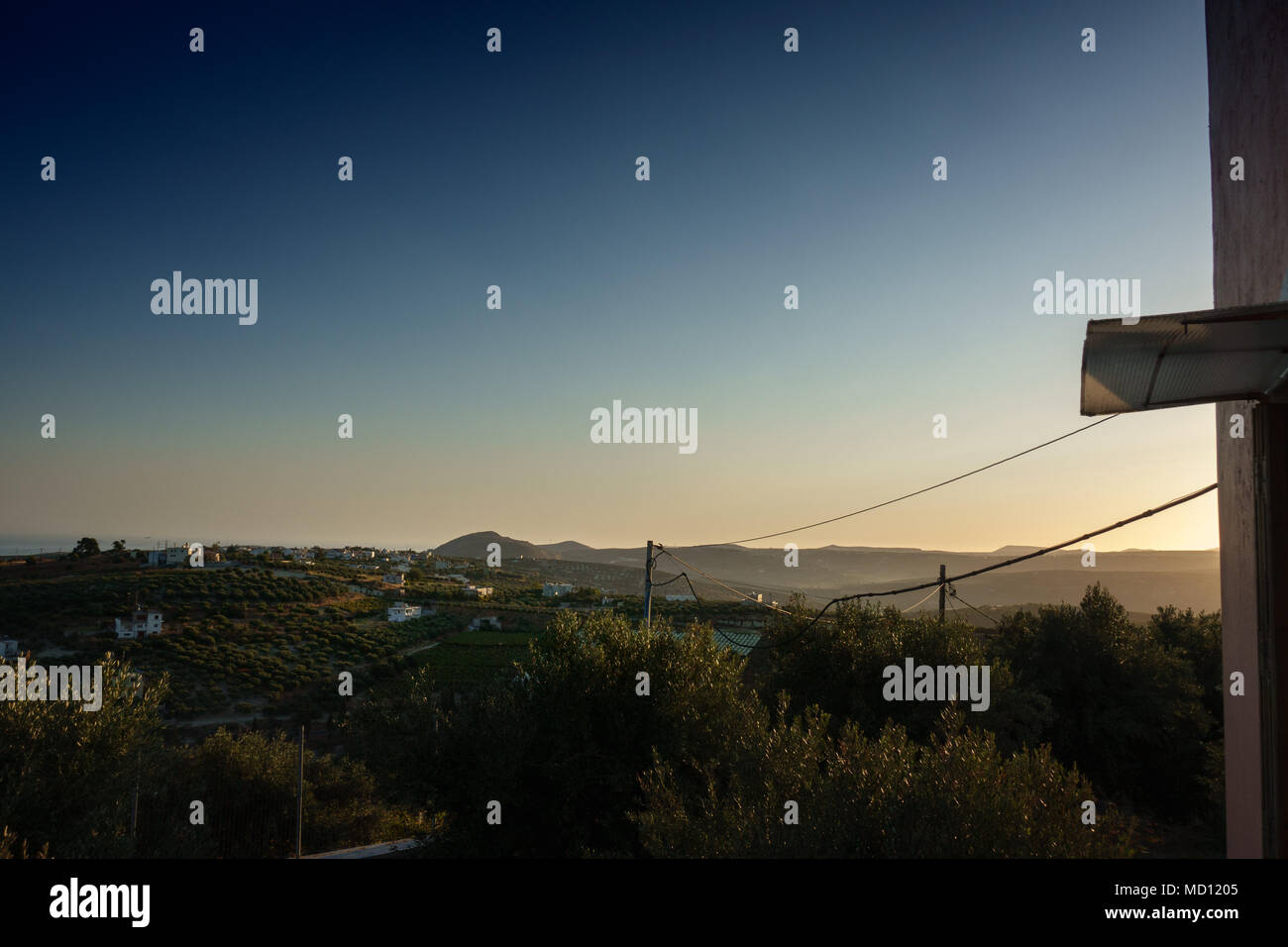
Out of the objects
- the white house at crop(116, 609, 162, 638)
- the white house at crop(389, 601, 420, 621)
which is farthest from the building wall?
the white house at crop(389, 601, 420, 621)

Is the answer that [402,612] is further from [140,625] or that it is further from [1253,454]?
[1253,454]

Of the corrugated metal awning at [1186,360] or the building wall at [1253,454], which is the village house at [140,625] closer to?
the corrugated metal awning at [1186,360]

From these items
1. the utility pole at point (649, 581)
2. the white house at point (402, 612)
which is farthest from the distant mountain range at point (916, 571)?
the utility pole at point (649, 581)

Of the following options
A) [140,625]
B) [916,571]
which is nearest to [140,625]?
[140,625]

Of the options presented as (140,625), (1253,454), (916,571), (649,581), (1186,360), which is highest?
(1186,360)
